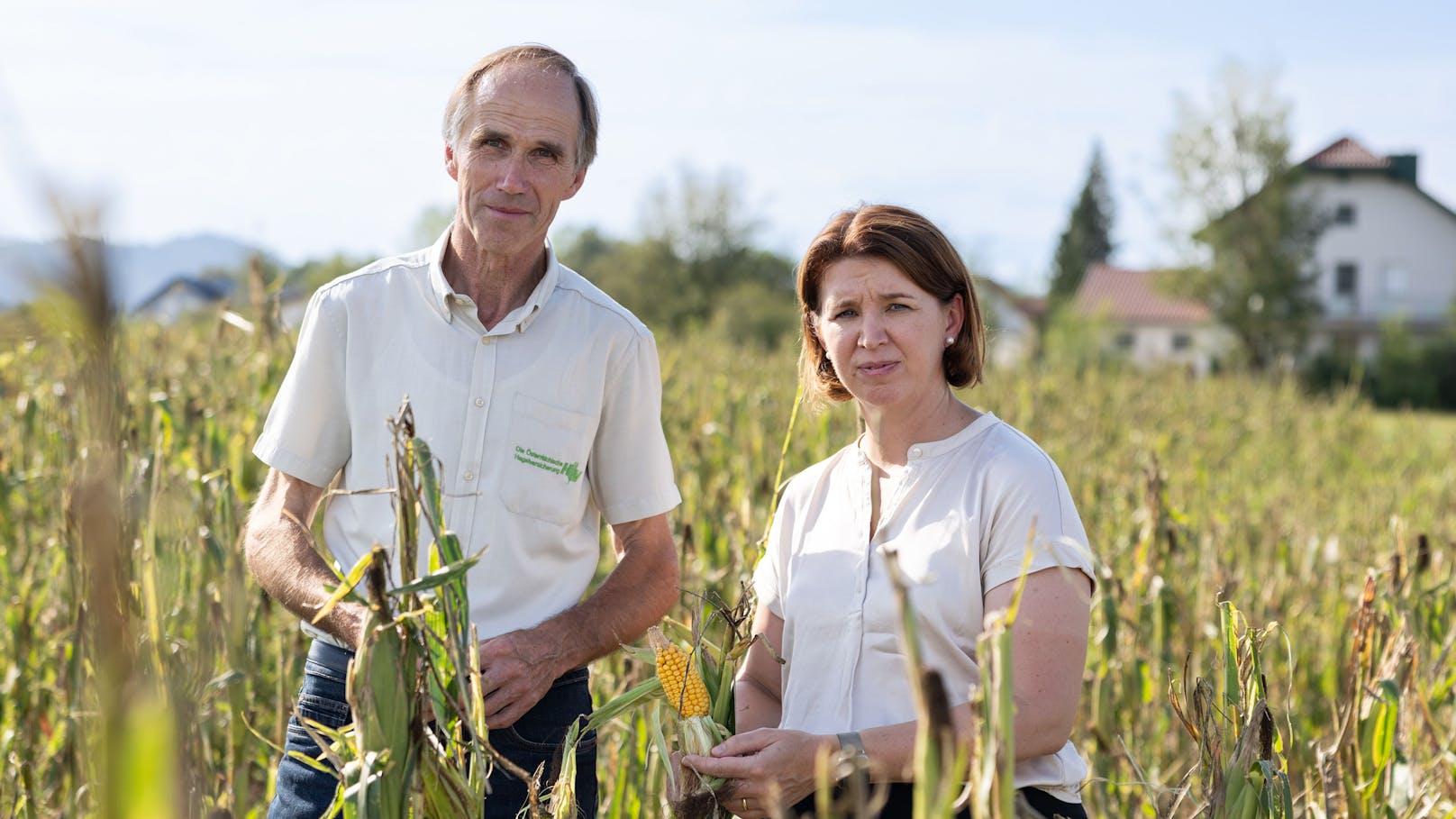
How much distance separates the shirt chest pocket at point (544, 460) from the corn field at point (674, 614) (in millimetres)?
345

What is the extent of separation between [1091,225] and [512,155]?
8158 centimetres

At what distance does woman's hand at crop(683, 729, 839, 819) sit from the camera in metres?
1.80

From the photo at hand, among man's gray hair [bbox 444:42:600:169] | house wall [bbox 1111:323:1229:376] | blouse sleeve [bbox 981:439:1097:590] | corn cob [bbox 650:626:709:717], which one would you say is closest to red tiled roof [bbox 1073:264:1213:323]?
house wall [bbox 1111:323:1229:376]

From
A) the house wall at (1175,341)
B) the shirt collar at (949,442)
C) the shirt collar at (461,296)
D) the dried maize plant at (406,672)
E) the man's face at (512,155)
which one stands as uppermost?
the house wall at (1175,341)

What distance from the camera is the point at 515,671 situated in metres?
2.24

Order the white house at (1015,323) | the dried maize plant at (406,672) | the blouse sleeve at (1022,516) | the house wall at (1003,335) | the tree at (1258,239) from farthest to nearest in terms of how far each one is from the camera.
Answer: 1. the tree at (1258,239)
2. the white house at (1015,323)
3. the house wall at (1003,335)
4. the blouse sleeve at (1022,516)
5. the dried maize plant at (406,672)

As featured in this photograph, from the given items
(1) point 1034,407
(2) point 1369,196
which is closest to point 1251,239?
(2) point 1369,196

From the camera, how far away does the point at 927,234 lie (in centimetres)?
215

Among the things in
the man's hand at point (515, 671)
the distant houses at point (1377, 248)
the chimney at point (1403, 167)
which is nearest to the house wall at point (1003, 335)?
the man's hand at point (515, 671)

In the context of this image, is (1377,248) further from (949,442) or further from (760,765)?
(760,765)

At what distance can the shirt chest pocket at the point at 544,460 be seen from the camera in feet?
8.11

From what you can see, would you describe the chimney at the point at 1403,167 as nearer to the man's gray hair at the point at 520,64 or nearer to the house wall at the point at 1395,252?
the house wall at the point at 1395,252

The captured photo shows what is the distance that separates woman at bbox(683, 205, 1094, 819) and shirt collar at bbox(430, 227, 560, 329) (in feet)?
1.73

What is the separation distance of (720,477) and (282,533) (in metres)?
2.95
